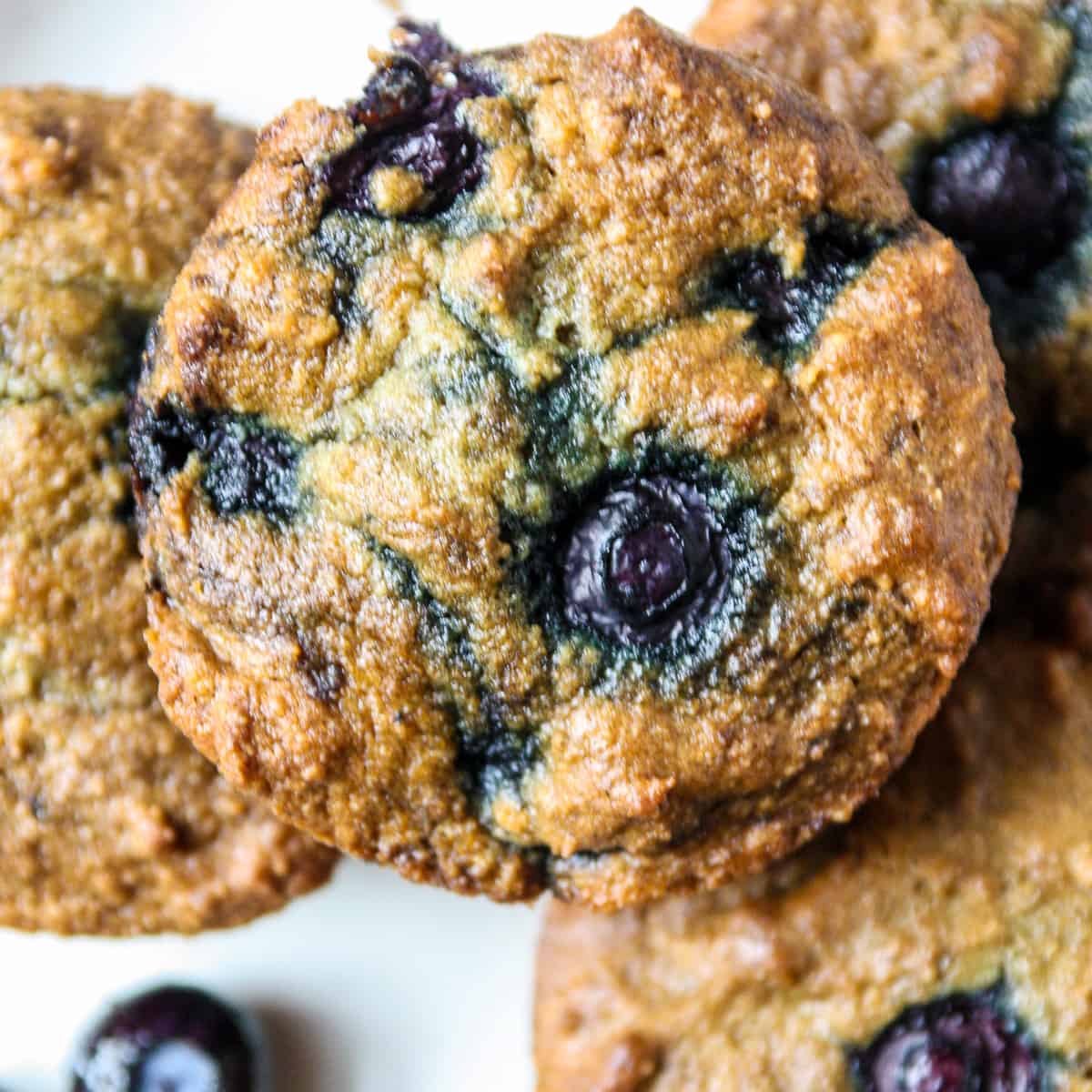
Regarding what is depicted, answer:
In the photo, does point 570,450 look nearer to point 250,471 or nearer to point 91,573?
point 250,471

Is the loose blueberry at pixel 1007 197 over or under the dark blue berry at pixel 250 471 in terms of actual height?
over

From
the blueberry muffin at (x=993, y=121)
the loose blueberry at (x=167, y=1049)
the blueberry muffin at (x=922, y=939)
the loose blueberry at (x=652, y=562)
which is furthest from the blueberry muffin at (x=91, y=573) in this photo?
the blueberry muffin at (x=993, y=121)

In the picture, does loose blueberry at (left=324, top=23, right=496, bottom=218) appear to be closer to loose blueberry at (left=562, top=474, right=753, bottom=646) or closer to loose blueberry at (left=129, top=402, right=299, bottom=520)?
loose blueberry at (left=129, top=402, right=299, bottom=520)

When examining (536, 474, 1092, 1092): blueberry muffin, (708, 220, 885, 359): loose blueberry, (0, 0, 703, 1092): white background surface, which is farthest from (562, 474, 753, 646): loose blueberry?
(0, 0, 703, 1092): white background surface

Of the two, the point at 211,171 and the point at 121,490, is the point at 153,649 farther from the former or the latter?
the point at 211,171

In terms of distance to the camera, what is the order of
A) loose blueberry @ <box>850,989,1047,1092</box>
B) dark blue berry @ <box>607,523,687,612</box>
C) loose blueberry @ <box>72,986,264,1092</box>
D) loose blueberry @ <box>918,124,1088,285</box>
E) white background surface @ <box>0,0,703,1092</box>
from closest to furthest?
dark blue berry @ <box>607,523,687,612</box> < loose blueberry @ <box>850,989,1047,1092</box> < loose blueberry @ <box>918,124,1088,285</box> < loose blueberry @ <box>72,986,264,1092</box> < white background surface @ <box>0,0,703,1092</box>

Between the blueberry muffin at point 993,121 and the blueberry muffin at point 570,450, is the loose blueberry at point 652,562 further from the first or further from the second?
the blueberry muffin at point 993,121
